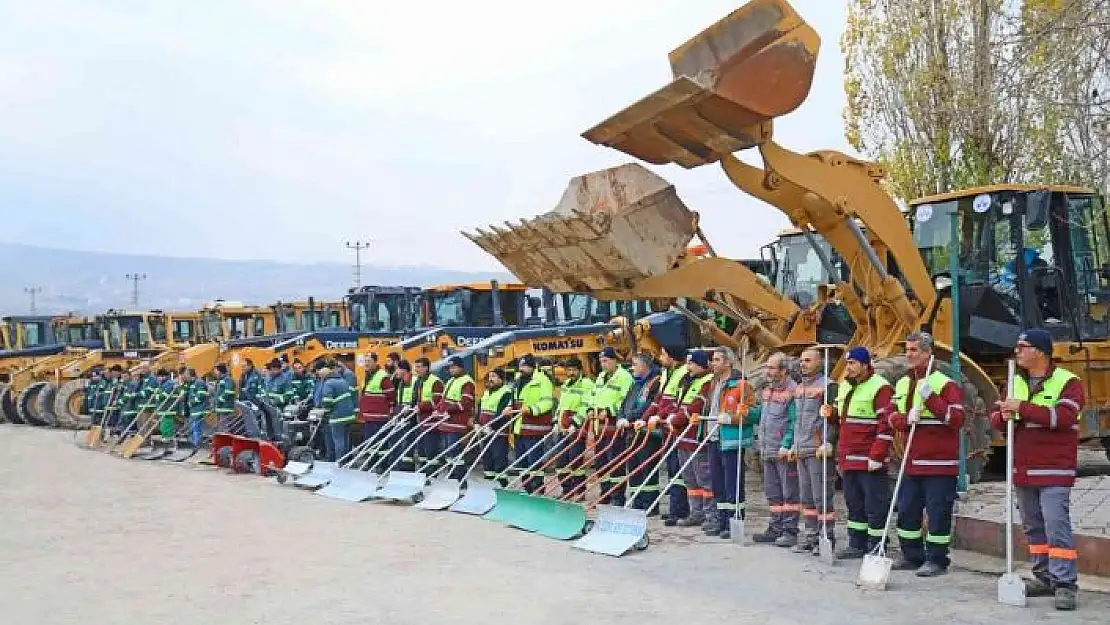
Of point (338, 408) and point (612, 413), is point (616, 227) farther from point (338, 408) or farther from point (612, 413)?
point (338, 408)

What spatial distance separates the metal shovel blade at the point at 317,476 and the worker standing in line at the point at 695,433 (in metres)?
5.14

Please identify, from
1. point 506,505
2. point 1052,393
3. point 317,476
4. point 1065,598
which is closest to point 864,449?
point 1052,393

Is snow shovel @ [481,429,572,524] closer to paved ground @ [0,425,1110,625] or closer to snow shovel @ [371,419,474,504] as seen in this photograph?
paved ground @ [0,425,1110,625]

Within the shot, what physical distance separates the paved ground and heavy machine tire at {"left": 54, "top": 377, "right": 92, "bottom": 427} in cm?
1489

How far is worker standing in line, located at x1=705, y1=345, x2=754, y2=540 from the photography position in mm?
10023

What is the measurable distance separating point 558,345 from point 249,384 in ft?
17.4

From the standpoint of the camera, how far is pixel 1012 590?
726cm

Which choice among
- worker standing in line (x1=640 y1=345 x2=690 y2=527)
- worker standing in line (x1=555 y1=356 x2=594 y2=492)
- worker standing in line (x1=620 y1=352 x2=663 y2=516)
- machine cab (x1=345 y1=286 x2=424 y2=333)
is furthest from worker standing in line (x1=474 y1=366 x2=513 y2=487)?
machine cab (x1=345 y1=286 x2=424 y2=333)

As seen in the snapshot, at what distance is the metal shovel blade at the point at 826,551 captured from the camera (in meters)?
8.73

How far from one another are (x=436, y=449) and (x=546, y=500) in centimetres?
358

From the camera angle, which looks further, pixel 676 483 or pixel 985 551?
pixel 676 483

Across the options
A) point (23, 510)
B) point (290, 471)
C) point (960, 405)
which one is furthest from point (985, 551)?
point (23, 510)

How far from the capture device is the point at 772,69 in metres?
9.46

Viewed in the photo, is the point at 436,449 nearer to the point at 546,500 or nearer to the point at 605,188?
the point at 546,500
